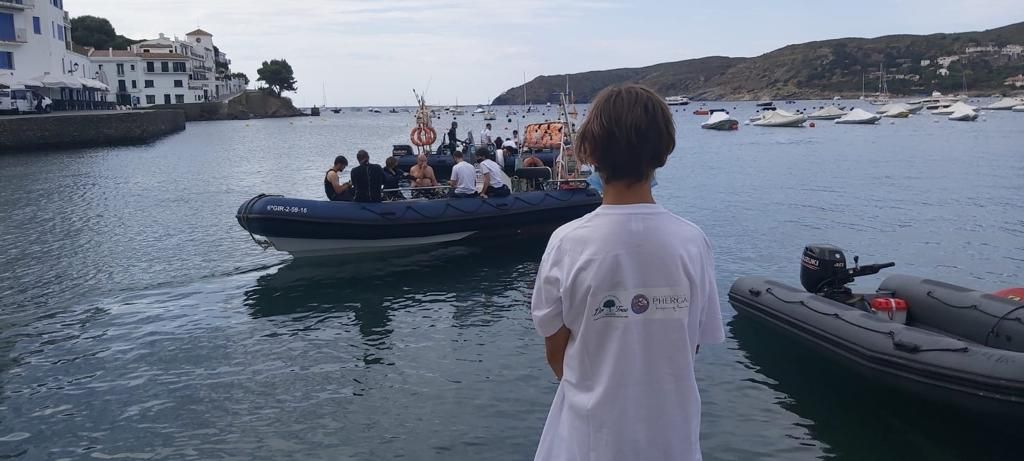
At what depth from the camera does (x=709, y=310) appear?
7.41 feet

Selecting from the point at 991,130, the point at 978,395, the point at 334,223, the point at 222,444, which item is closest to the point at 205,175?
the point at 334,223

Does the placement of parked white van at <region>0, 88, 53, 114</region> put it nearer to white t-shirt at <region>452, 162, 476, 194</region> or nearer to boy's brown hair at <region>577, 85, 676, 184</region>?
white t-shirt at <region>452, 162, 476, 194</region>

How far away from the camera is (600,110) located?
210 cm

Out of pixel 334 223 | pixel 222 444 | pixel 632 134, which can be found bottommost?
pixel 222 444

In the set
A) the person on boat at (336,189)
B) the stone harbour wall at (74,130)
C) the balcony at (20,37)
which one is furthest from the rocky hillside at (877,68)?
the person on boat at (336,189)

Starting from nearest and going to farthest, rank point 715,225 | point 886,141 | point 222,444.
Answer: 1. point 222,444
2. point 715,225
3. point 886,141

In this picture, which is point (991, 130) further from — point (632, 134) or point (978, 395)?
point (632, 134)

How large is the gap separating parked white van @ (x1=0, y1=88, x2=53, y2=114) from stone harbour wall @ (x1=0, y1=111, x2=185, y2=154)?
13.3 ft

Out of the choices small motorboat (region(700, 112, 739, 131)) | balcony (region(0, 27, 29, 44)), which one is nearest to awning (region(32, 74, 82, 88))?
balcony (region(0, 27, 29, 44))

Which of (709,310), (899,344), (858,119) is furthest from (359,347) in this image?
(858,119)

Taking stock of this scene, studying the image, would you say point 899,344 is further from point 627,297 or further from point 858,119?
point 858,119

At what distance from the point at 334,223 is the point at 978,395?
10.3 m

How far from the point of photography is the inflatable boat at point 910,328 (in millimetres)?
6293

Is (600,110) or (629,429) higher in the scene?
(600,110)
